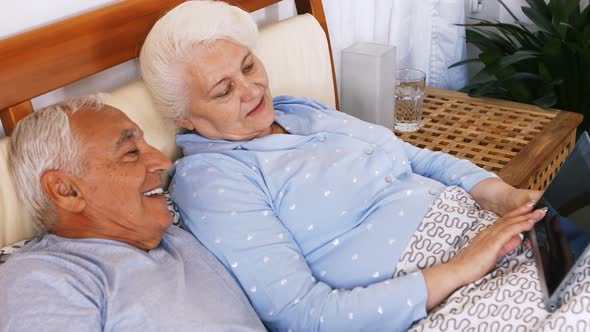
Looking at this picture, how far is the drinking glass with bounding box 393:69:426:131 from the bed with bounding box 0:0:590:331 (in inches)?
37.4

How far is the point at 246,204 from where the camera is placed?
1.36m

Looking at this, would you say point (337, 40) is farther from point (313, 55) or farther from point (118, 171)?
point (118, 171)

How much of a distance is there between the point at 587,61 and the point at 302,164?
161 cm

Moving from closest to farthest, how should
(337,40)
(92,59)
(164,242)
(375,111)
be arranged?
(164,242) → (92,59) → (375,111) → (337,40)

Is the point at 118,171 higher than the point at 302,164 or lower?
higher

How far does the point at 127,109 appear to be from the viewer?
4.80 ft

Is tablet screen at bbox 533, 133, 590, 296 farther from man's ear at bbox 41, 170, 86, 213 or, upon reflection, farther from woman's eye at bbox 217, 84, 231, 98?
man's ear at bbox 41, 170, 86, 213

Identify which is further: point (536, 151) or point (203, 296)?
point (536, 151)

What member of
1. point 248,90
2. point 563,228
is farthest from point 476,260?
point 248,90

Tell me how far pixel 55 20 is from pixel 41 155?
43 cm

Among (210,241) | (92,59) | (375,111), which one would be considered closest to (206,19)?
(92,59)

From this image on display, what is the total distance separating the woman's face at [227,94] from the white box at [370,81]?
2.39ft

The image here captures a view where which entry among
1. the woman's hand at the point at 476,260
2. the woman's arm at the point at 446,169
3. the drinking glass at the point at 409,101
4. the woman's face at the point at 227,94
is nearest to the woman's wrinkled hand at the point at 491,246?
the woman's hand at the point at 476,260

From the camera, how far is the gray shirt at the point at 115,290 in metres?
1.03
